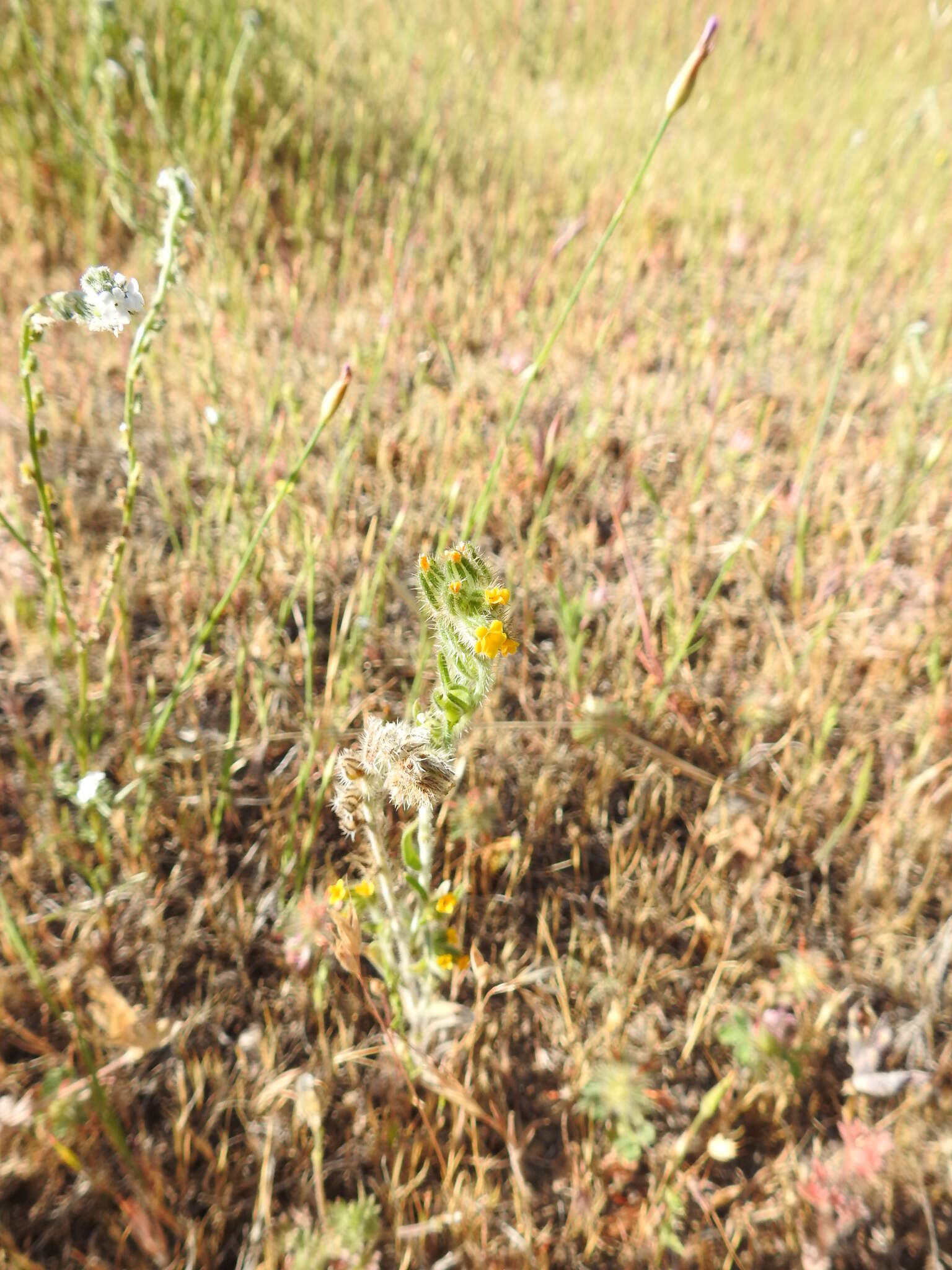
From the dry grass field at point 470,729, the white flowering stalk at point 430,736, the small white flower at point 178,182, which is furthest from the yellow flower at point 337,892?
the small white flower at point 178,182

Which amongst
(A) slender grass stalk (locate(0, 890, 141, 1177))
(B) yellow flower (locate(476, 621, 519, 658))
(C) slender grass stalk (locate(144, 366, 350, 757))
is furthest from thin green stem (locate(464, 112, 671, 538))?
(A) slender grass stalk (locate(0, 890, 141, 1177))

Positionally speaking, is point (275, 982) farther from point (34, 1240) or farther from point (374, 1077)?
point (34, 1240)

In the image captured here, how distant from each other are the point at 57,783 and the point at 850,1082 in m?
1.59

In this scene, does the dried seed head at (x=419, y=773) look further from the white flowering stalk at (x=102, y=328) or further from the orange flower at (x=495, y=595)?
the white flowering stalk at (x=102, y=328)

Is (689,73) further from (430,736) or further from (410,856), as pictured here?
(410,856)

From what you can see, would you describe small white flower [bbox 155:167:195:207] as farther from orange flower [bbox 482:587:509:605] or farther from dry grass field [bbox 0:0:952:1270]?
orange flower [bbox 482:587:509:605]

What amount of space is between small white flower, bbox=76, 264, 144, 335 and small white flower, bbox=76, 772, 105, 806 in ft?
2.50

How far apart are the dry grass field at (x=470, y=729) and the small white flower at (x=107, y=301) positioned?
1.38 feet

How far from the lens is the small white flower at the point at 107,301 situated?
2.99ft

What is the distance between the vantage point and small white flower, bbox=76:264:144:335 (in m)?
0.91

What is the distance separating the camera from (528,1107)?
135 cm

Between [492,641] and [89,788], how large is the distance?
0.87 m

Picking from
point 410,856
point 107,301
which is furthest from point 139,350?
point 410,856

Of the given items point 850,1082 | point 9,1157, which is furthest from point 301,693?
point 850,1082
